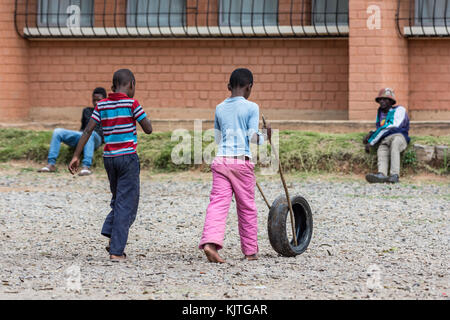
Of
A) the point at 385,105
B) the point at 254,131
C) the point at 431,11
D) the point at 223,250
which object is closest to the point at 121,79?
the point at 254,131

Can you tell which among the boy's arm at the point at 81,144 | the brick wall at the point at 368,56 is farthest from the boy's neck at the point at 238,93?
the brick wall at the point at 368,56

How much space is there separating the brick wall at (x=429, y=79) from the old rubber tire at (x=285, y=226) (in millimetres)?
7733

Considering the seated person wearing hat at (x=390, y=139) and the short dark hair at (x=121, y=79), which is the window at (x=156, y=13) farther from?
the short dark hair at (x=121, y=79)

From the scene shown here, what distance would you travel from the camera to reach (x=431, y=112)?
14.2 m

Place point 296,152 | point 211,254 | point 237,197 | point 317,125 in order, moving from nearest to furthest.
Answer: point 211,254 → point 237,197 → point 296,152 → point 317,125

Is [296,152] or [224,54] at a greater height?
[224,54]

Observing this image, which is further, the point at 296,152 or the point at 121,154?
the point at 296,152

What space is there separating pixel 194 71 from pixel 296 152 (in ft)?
11.1

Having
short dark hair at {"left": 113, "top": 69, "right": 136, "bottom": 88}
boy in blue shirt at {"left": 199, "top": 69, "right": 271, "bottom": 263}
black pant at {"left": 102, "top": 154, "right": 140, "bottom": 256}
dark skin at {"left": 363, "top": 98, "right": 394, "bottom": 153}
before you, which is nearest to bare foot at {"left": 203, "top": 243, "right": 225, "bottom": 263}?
boy in blue shirt at {"left": 199, "top": 69, "right": 271, "bottom": 263}

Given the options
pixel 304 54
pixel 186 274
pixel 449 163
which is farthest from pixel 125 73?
pixel 304 54

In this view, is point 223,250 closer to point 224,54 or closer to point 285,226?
point 285,226

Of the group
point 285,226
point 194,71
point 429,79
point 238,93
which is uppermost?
point 194,71

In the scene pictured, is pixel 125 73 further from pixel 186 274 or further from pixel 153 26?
pixel 153 26

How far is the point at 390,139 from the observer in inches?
473
